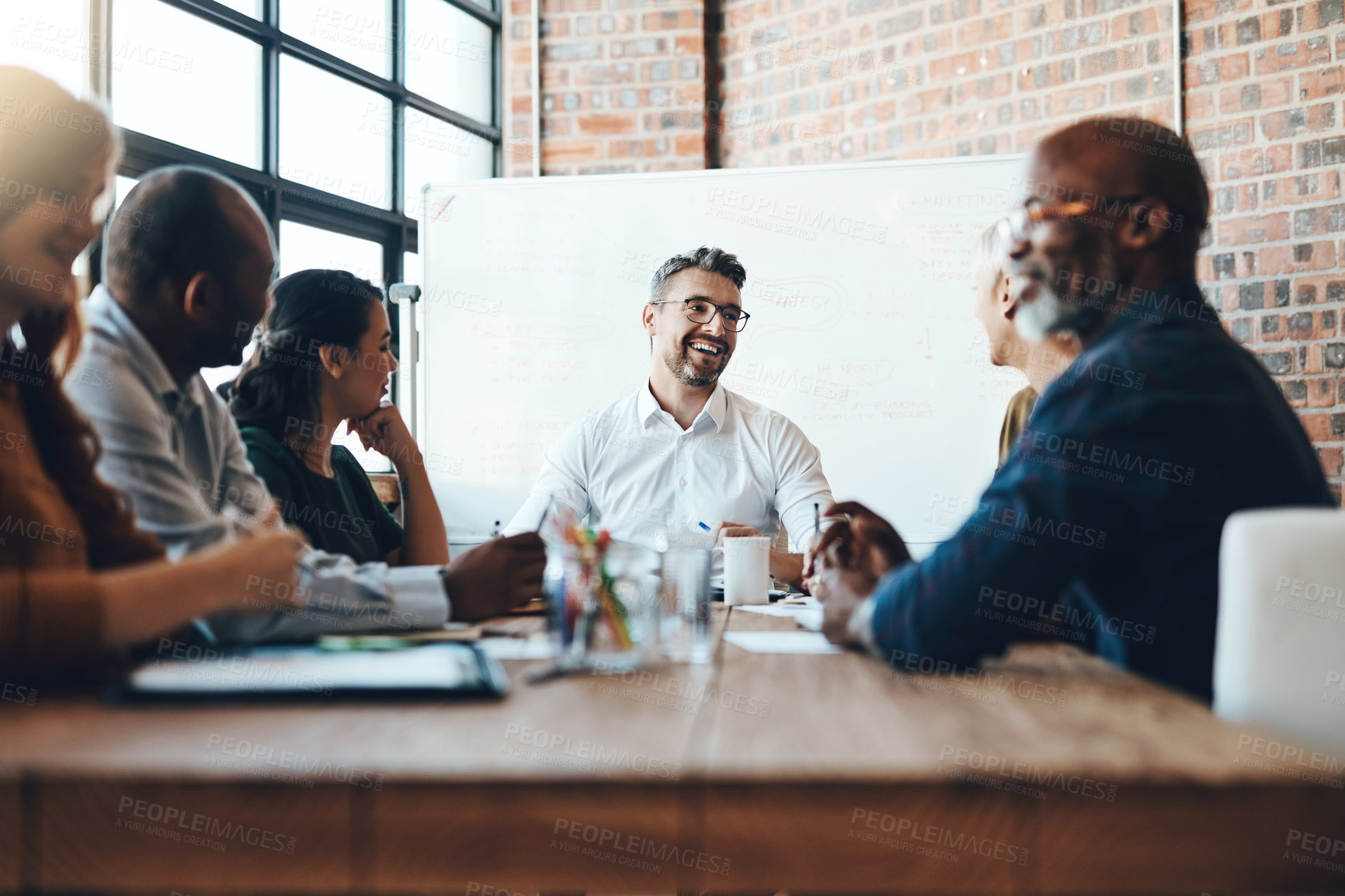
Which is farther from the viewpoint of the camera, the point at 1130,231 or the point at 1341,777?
the point at 1130,231

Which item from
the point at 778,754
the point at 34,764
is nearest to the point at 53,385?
the point at 34,764

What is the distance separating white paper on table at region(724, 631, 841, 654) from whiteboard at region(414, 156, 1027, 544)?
2154 mm

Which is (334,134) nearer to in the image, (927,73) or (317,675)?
(927,73)

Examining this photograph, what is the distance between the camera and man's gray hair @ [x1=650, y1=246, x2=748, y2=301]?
3.00m

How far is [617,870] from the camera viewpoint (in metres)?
0.68

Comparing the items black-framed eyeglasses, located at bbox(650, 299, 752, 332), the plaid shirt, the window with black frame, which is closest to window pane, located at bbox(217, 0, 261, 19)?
the window with black frame

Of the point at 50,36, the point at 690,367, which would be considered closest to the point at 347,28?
the point at 50,36

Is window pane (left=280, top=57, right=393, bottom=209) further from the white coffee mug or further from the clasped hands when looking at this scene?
the clasped hands

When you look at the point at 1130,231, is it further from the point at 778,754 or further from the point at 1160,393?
the point at 778,754

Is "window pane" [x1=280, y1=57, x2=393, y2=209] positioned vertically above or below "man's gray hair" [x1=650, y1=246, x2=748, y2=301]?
above

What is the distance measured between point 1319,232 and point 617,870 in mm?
3285

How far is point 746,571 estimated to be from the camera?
1.80m

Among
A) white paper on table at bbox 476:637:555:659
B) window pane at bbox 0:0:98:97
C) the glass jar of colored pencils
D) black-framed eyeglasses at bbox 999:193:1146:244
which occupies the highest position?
window pane at bbox 0:0:98:97

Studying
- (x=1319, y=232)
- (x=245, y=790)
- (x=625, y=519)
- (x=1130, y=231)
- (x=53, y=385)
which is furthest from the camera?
(x=1319, y=232)
